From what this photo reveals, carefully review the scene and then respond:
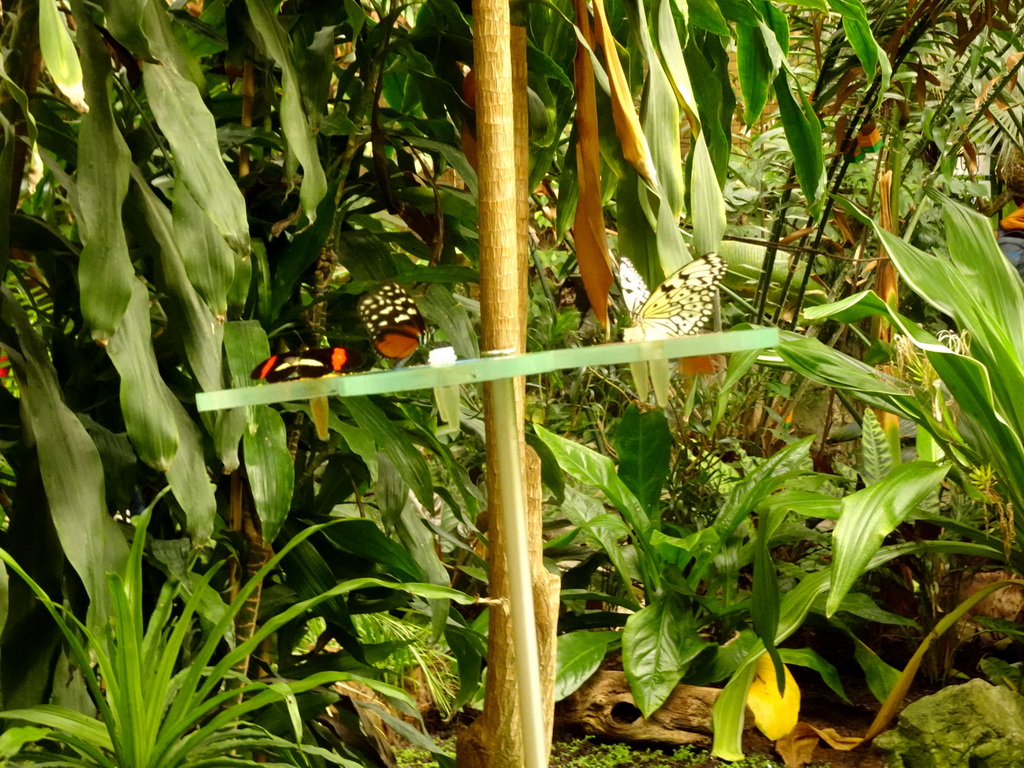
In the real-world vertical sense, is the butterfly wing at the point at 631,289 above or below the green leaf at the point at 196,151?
below

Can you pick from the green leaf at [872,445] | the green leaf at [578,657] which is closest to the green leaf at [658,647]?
the green leaf at [578,657]

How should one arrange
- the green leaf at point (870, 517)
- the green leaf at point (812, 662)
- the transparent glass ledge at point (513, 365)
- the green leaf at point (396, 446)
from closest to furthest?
the transparent glass ledge at point (513, 365)
the green leaf at point (396, 446)
the green leaf at point (870, 517)
the green leaf at point (812, 662)

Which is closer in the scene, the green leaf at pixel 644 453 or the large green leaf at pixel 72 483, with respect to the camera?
the large green leaf at pixel 72 483

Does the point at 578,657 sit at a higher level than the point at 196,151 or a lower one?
lower

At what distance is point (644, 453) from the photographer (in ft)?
6.98

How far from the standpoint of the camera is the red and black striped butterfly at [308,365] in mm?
668

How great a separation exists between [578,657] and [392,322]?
4.58 ft

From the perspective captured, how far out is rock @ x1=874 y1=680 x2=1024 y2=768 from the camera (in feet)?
5.22

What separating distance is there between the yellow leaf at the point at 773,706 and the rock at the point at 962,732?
0.19 m

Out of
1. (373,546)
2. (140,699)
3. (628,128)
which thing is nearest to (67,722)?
(140,699)

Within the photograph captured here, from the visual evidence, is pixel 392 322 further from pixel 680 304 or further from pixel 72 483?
pixel 72 483

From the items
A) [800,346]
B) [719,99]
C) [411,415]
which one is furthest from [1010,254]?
[411,415]

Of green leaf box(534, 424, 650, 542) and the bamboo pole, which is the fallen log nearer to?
green leaf box(534, 424, 650, 542)

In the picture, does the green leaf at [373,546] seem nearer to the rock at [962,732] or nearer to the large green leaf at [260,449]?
the large green leaf at [260,449]
